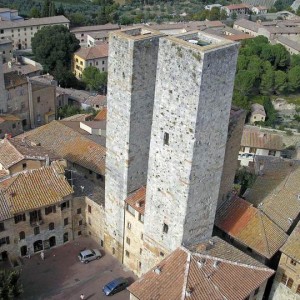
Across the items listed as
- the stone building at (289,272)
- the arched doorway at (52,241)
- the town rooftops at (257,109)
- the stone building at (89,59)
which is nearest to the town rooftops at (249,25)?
the town rooftops at (257,109)

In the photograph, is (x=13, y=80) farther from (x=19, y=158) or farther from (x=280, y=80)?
(x=280, y=80)

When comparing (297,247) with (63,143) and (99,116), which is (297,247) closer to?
(63,143)

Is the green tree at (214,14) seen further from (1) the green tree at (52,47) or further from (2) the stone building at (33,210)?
(2) the stone building at (33,210)

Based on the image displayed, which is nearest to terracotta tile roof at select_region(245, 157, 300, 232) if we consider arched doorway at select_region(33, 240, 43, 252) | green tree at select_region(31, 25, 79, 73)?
arched doorway at select_region(33, 240, 43, 252)

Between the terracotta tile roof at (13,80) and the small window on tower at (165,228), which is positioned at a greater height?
the terracotta tile roof at (13,80)

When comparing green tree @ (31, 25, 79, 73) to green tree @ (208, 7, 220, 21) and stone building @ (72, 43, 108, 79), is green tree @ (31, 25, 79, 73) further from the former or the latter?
green tree @ (208, 7, 220, 21)

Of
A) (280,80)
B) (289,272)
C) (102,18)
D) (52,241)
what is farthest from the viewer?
(102,18)

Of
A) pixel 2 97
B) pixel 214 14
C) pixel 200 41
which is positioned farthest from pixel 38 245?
pixel 214 14
